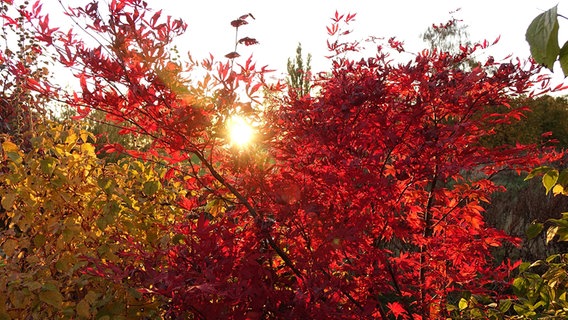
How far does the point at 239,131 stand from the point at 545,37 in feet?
7.75

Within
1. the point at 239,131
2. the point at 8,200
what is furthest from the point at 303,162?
the point at 8,200

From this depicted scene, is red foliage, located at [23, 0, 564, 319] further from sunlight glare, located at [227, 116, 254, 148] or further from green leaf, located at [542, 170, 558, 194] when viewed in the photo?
green leaf, located at [542, 170, 558, 194]

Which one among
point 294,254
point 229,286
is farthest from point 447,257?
point 229,286

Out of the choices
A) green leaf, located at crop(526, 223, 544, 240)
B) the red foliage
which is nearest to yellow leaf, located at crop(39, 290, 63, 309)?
the red foliage

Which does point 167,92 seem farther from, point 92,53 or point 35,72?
point 35,72

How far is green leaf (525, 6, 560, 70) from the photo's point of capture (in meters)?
0.94

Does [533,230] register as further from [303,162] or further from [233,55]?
[233,55]

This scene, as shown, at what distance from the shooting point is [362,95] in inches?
122

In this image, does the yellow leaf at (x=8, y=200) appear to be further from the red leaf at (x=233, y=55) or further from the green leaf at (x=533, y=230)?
the green leaf at (x=533, y=230)

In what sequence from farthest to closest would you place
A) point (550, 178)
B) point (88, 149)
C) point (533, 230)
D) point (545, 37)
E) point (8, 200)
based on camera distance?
point (88, 149), point (8, 200), point (533, 230), point (550, 178), point (545, 37)

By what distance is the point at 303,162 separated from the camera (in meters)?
3.33

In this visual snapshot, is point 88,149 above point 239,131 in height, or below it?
above

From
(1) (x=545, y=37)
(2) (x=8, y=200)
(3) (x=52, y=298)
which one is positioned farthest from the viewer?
(2) (x=8, y=200)

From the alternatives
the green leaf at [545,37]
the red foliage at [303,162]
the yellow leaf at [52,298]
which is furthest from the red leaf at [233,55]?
the green leaf at [545,37]
